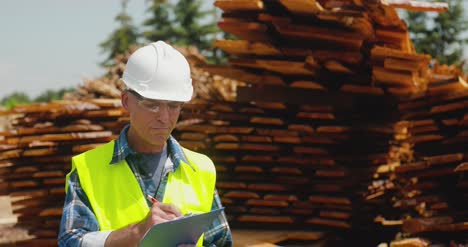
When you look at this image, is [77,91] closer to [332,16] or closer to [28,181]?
[28,181]

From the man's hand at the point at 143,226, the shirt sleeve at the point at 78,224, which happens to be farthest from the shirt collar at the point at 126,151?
the man's hand at the point at 143,226

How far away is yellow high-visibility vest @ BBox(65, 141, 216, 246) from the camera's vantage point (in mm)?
2834

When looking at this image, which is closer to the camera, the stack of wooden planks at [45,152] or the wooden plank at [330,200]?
the wooden plank at [330,200]

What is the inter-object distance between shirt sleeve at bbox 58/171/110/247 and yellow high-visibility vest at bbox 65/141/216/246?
0.03 meters

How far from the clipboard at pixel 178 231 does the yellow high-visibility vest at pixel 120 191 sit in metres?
0.25

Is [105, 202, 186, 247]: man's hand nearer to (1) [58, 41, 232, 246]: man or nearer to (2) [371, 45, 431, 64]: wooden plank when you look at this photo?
(1) [58, 41, 232, 246]: man

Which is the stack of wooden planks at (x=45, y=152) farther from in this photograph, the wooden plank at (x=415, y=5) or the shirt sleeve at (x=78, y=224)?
the shirt sleeve at (x=78, y=224)

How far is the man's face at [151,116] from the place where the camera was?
2.82m

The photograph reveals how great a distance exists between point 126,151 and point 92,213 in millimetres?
310

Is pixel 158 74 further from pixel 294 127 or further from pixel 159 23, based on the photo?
pixel 159 23

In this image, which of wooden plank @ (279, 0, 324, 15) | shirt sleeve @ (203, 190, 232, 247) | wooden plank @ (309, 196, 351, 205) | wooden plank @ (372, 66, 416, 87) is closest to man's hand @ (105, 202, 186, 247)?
shirt sleeve @ (203, 190, 232, 247)

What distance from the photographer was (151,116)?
111 inches

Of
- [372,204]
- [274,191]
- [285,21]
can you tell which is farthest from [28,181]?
[372,204]

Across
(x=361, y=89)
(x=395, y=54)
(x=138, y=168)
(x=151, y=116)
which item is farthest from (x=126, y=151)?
(x=361, y=89)
